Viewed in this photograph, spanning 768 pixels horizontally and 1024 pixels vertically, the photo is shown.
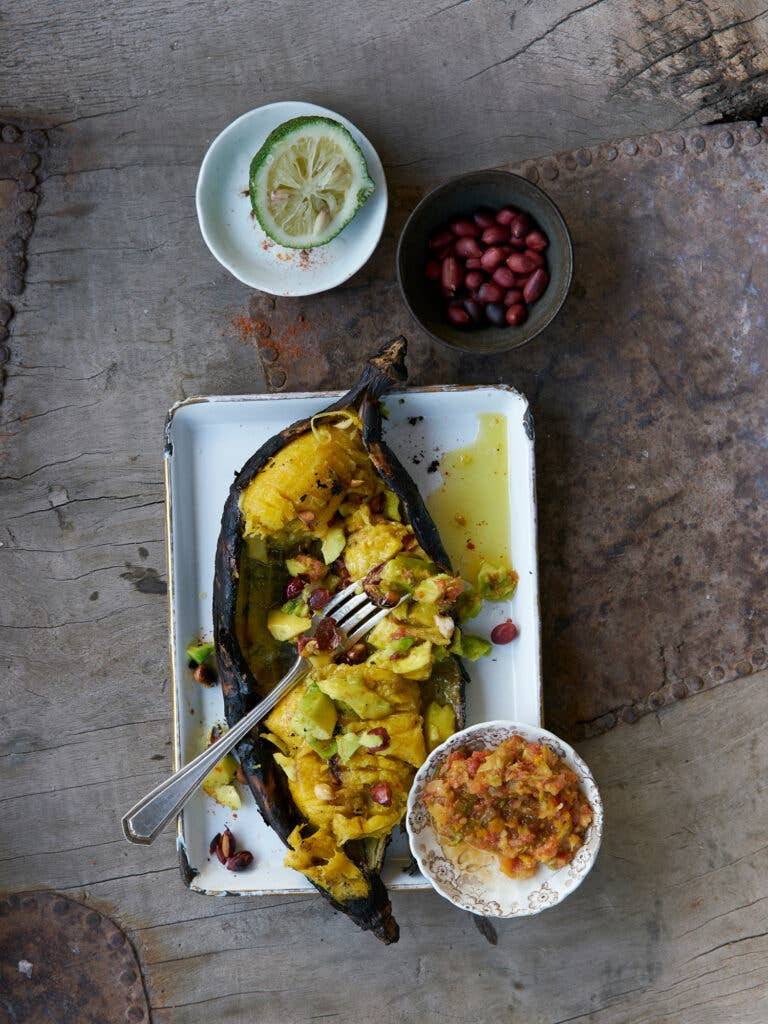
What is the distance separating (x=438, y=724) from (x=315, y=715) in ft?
1.20

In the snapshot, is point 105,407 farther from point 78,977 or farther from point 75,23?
point 78,977

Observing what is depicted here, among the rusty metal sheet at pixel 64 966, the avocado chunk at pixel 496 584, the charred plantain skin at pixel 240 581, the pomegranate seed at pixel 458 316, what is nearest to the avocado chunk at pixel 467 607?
the avocado chunk at pixel 496 584

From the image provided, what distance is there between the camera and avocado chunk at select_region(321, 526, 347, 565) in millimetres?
2307

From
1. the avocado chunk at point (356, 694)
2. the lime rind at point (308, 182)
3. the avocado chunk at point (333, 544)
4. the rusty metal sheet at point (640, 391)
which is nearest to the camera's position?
the avocado chunk at point (356, 694)

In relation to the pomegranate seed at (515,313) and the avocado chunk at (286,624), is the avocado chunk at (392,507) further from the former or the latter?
the pomegranate seed at (515,313)

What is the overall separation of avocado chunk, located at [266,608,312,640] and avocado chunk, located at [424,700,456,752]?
1.41 feet

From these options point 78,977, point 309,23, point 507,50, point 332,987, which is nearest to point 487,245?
point 507,50

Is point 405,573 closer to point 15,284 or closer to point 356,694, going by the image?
point 356,694

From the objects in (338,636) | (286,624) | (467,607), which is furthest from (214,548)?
(467,607)

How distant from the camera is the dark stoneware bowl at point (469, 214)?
2436 millimetres

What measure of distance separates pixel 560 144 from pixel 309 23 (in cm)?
88

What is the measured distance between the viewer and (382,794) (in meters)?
2.23

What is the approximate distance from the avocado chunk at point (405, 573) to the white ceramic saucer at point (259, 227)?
87 centimetres

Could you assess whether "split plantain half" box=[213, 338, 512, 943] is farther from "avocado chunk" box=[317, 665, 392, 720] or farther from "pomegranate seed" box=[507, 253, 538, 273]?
"pomegranate seed" box=[507, 253, 538, 273]
